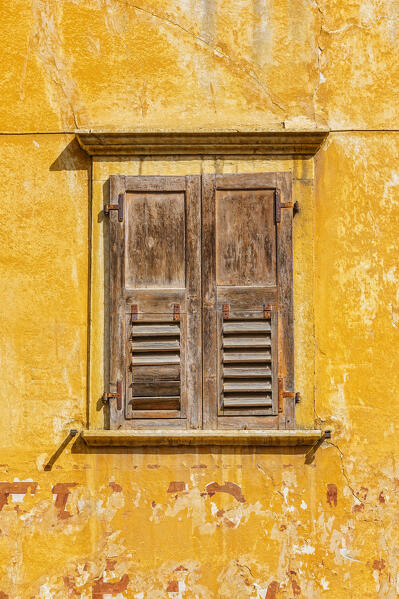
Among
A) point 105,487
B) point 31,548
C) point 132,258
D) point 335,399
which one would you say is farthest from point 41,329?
point 335,399

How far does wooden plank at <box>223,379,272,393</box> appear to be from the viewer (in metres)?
4.14

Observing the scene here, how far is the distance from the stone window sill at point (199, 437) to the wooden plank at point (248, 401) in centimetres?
15

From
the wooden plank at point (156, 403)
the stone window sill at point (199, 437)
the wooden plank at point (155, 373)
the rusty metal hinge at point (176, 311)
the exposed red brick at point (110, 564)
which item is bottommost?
the exposed red brick at point (110, 564)

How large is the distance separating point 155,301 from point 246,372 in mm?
660

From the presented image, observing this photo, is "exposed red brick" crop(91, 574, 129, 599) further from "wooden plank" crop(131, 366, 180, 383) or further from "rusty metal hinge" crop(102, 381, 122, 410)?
"wooden plank" crop(131, 366, 180, 383)

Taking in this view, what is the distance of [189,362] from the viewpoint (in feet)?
13.7

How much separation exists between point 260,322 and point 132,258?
0.83 m

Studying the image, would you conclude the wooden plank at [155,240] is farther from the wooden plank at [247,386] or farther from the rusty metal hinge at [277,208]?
the wooden plank at [247,386]

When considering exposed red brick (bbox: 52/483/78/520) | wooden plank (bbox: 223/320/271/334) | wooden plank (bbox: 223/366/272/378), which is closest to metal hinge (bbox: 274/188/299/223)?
wooden plank (bbox: 223/320/271/334)

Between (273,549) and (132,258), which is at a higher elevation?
(132,258)

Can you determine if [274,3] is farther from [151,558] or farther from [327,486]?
[151,558]

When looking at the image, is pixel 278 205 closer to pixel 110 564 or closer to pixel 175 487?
pixel 175 487

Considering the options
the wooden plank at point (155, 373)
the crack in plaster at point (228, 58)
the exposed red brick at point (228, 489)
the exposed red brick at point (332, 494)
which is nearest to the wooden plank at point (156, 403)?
the wooden plank at point (155, 373)

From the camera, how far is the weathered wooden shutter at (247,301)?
4145mm
